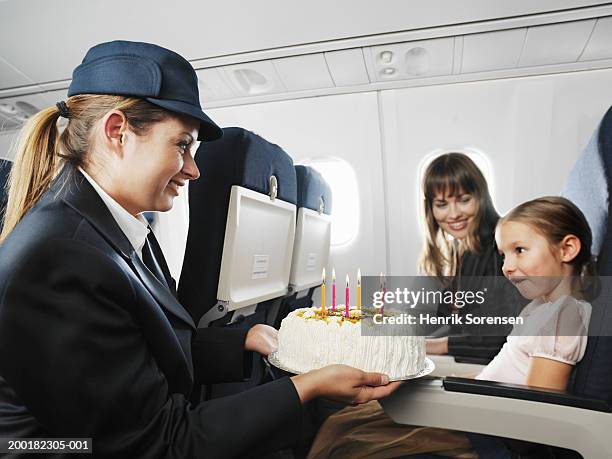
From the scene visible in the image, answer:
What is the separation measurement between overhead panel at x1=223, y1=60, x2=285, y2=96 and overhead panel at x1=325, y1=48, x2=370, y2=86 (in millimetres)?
382

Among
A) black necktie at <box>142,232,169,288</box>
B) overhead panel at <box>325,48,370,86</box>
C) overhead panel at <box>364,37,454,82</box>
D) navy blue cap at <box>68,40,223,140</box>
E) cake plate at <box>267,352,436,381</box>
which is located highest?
overhead panel at <box>325,48,370,86</box>

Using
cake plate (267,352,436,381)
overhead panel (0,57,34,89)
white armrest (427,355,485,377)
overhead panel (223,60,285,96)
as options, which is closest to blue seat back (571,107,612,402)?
cake plate (267,352,436,381)

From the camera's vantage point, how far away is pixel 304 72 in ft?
8.80

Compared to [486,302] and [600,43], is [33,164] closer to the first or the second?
[486,302]

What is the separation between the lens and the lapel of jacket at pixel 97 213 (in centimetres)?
86

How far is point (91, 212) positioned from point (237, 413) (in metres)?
0.52

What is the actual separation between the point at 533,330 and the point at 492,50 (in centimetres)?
173

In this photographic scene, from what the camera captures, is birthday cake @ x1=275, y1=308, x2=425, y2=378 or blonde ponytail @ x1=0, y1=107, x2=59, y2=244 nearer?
blonde ponytail @ x1=0, y1=107, x2=59, y2=244

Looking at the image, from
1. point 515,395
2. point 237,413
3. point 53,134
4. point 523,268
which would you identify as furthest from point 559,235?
point 53,134

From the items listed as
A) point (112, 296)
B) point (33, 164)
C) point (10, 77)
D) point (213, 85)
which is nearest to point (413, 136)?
point (213, 85)

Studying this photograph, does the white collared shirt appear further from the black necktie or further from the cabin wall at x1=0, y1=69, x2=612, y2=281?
the cabin wall at x1=0, y1=69, x2=612, y2=281

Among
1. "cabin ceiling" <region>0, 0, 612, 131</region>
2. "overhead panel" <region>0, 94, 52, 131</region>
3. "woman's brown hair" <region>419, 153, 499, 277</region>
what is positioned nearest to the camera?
"cabin ceiling" <region>0, 0, 612, 131</region>

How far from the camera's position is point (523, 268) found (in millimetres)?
1506

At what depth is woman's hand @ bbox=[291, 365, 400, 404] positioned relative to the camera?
36.3 inches
